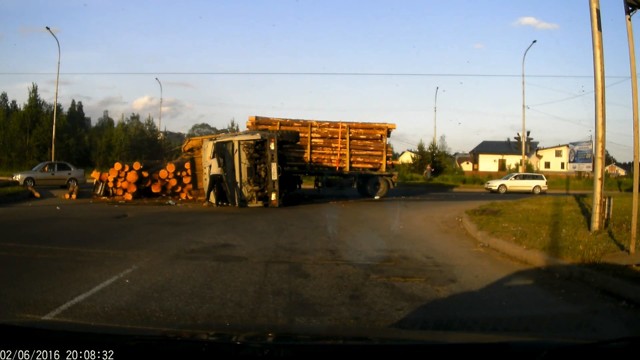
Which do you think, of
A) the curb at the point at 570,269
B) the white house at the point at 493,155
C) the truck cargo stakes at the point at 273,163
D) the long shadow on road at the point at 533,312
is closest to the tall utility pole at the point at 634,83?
the curb at the point at 570,269

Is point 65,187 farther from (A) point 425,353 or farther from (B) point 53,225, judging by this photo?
(A) point 425,353

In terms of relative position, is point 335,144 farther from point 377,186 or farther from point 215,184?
point 215,184

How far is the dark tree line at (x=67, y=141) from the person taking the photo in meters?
54.6

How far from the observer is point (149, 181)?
2366 cm

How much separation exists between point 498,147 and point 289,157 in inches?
3072

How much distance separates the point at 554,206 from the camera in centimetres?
1714

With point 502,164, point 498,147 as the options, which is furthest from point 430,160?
point 498,147

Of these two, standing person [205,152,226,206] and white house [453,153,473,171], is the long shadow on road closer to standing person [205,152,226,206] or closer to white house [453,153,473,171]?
standing person [205,152,226,206]

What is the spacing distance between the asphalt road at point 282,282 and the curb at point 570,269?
0.19 metres

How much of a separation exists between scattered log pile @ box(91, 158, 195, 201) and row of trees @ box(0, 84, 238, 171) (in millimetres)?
23443

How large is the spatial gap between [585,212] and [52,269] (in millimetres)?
12464

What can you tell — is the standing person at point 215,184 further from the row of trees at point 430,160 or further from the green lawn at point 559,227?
the row of trees at point 430,160

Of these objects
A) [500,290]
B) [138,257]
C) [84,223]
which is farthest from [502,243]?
[84,223]

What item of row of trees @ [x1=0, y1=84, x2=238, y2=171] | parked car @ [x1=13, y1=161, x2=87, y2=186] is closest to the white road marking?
parked car @ [x1=13, y1=161, x2=87, y2=186]
